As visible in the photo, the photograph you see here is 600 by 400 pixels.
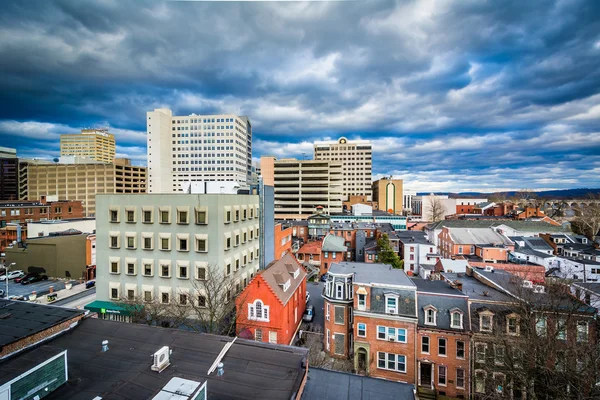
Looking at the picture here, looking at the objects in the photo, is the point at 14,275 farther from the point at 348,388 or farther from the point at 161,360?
the point at 348,388

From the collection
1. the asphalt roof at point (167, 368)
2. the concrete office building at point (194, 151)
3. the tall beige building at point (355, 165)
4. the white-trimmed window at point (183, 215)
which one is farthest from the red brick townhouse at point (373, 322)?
the tall beige building at point (355, 165)

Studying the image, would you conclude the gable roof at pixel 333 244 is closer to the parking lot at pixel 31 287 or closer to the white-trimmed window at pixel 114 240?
the white-trimmed window at pixel 114 240

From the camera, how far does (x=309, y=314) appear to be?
114 feet

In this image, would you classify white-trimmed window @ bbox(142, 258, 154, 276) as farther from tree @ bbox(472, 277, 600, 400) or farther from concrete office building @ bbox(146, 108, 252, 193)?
concrete office building @ bbox(146, 108, 252, 193)

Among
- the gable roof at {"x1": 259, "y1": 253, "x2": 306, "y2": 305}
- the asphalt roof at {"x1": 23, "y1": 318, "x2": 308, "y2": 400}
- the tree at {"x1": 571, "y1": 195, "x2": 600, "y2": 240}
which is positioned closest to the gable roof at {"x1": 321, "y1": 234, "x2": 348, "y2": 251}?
the gable roof at {"x1": 259, "y1": 253, "x2": 306, "y2": 305}

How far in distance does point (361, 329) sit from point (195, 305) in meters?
17.3

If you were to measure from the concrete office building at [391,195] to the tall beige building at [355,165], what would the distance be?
53.3 ft

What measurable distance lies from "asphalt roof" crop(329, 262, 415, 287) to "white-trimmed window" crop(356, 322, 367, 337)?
4.05 m

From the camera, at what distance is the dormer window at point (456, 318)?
2269 cm

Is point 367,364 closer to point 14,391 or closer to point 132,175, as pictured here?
point 14,391

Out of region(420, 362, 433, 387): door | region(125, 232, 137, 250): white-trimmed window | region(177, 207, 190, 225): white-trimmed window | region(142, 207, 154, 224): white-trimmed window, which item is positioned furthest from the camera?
region(125, 232, 137, 250): white-trimmed window

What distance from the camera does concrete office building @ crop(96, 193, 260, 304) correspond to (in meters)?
28.0

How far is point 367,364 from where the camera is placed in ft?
79.6

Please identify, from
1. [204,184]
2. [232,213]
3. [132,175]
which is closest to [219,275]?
[232,213]
